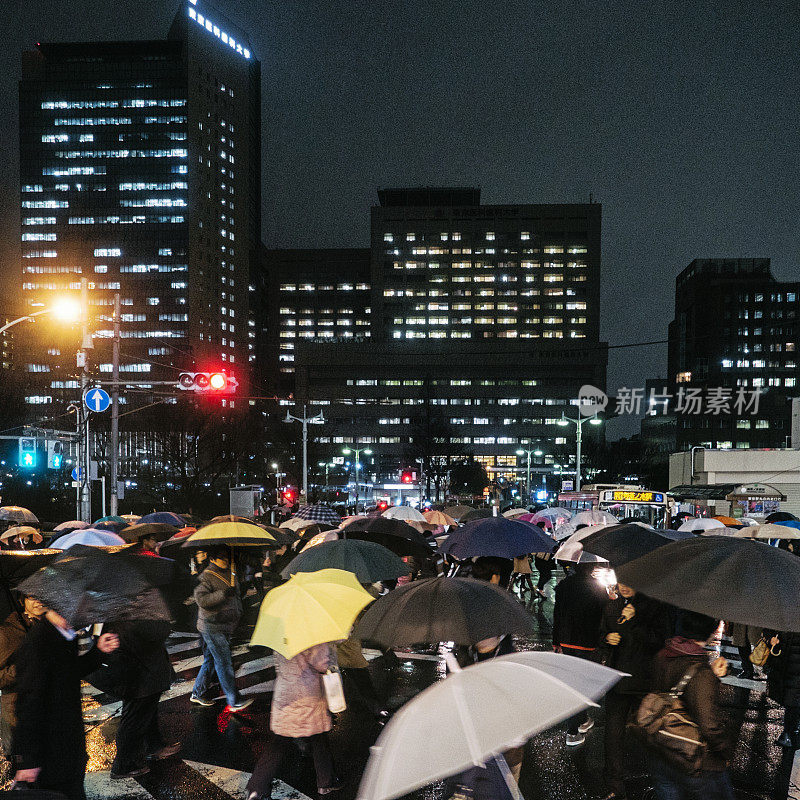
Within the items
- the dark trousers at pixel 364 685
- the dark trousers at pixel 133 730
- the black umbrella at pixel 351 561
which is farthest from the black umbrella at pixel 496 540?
the dark trousers at pixel 133 730

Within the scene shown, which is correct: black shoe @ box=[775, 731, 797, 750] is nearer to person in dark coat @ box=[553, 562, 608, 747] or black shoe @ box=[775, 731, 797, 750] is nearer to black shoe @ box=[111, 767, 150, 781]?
person in dark coat @ box=[553, 562, 608, 747]

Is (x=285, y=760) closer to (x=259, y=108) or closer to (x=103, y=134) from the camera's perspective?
(x=103, y=134)

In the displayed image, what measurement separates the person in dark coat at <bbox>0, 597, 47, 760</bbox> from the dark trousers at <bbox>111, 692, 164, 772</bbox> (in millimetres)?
927

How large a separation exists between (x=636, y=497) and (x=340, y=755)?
22622 mm

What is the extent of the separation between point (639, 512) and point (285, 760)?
33.0 m

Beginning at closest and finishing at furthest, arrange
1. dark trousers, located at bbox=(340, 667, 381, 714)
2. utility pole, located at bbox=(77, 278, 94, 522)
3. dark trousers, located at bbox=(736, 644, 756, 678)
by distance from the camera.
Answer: dark trousers, located at bbox=(340, 667, 381, 714) → dark trousers, located at bbox=(736, 644, 756, 678) → utility pole, located at bbox=(77, 278, 94, 522)

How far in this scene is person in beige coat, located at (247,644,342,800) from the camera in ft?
16.2

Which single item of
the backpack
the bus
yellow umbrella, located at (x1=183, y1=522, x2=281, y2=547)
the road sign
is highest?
the road sign

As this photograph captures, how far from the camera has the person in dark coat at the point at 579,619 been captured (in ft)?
21.4

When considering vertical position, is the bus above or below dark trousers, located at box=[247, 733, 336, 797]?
below

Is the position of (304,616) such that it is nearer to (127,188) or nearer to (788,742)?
(788,742)

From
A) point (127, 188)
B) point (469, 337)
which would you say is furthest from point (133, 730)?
point (127, 188)

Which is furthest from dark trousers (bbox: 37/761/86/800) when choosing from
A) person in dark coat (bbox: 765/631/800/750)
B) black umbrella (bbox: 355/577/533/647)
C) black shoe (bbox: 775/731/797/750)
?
black shoe (bbox: 775/731/797/750)

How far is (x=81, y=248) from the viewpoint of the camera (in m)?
143
